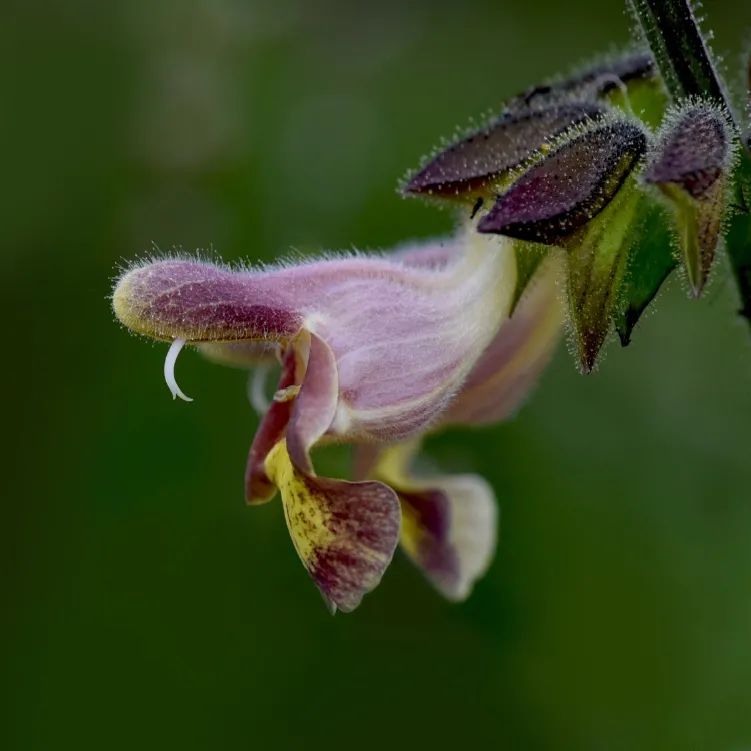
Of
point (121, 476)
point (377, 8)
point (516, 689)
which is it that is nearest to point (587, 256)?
point (516, 689)

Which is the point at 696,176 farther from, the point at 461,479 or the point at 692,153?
the point at 461,479

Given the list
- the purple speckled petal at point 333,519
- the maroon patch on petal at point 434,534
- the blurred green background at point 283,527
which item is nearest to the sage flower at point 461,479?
the maroon patch on petal at point 434,534

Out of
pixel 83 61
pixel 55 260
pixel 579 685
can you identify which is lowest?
pixel 579 685

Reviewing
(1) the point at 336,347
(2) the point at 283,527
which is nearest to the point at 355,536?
(1) the point at 336,347

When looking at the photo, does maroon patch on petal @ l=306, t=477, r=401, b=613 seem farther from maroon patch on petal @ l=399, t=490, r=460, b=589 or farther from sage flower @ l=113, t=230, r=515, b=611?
maroon patch on petal @ l=399, t=490, r=460, b=589

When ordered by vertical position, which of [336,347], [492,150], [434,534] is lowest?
[434,534]

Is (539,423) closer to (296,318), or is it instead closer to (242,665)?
(242,665)
